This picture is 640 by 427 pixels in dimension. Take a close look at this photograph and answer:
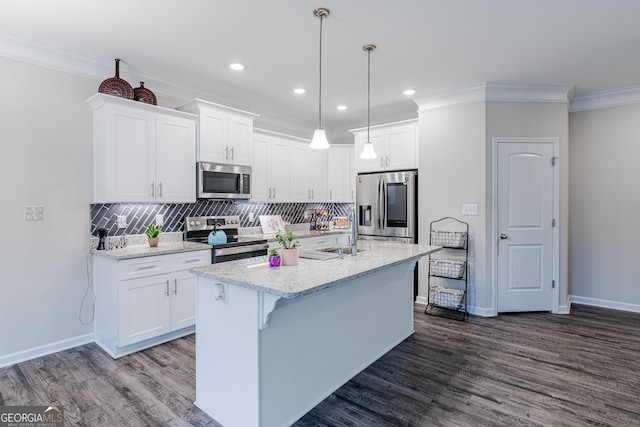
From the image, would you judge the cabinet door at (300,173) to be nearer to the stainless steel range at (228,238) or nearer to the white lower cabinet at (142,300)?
the stainless steel range at (228,238)

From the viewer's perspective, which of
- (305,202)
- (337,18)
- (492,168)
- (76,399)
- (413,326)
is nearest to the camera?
(76,399)

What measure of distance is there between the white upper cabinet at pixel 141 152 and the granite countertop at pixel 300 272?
5.60 feet

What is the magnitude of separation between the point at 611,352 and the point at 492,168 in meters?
2.16

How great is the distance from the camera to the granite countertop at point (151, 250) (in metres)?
3.04

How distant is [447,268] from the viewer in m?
4.15

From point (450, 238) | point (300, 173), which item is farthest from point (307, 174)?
point (450, 238)

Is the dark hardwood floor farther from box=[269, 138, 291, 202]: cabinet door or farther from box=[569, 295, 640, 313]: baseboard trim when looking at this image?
box=[269, 138, 291, 202]: cabinet door

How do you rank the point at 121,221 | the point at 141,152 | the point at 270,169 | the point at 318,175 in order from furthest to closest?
the point at 318,175, the point at 270,169, the point at 121,221, the point at 141,152

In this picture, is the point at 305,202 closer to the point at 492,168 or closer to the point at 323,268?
the point at 492,168

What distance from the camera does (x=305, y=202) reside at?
546 cm

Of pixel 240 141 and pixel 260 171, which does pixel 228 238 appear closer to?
pixel 260 171

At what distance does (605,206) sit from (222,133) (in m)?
4.99

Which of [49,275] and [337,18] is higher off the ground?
[337,18]

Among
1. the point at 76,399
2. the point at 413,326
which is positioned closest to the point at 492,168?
the point at 413,326
